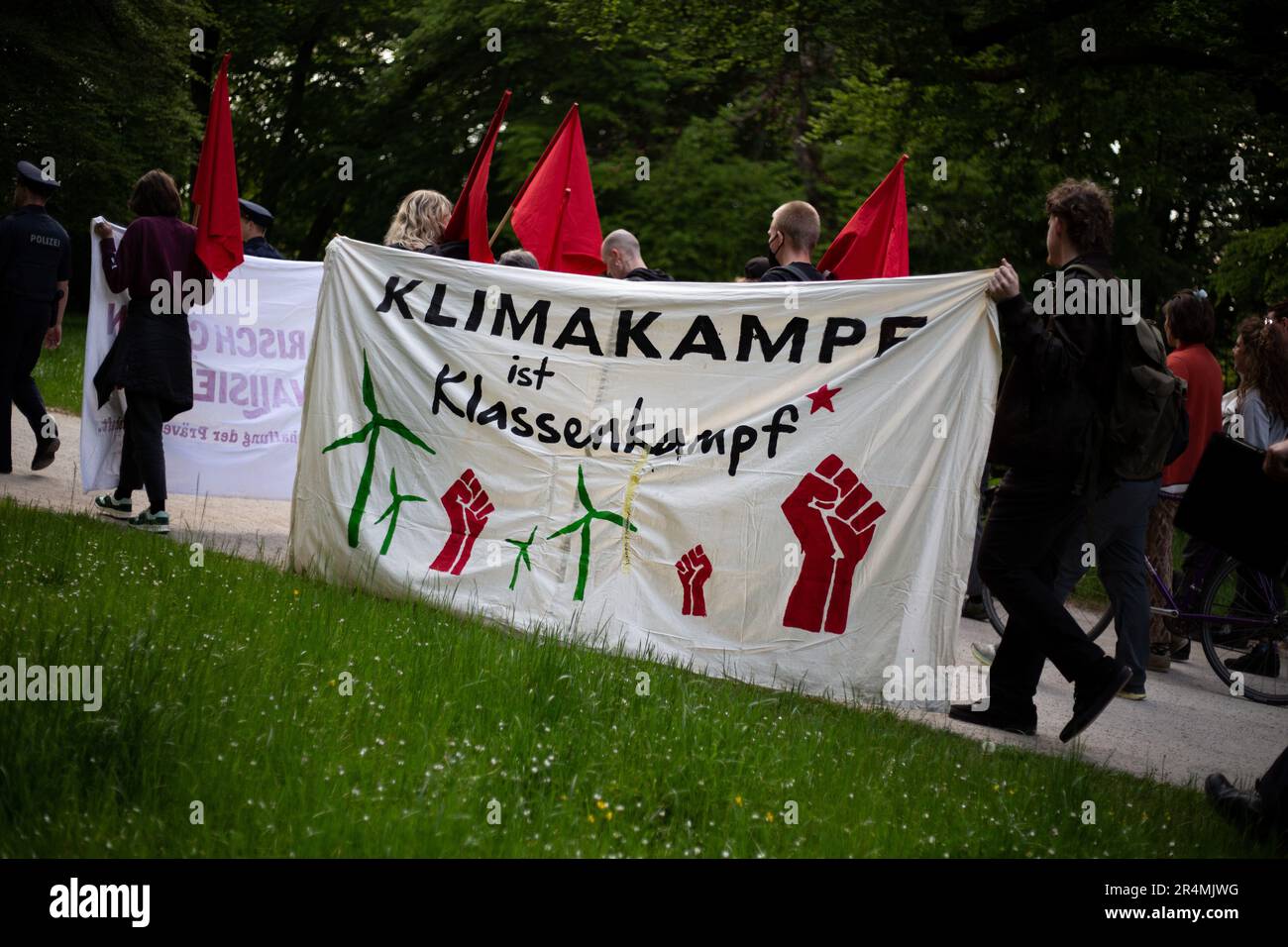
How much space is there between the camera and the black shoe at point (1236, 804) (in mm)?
5062

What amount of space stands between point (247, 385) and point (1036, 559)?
5.64 meters

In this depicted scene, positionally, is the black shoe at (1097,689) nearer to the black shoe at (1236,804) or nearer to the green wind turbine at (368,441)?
the black shoe at (1236,804)

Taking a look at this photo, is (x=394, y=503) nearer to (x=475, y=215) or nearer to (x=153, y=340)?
(x=475, y=215)

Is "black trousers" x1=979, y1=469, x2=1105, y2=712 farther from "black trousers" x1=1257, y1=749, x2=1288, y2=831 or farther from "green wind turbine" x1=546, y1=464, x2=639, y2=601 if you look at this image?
"green wind turbine" x1=546, y1=464, x2=639, y2=601

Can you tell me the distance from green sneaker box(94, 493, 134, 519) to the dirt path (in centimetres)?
10

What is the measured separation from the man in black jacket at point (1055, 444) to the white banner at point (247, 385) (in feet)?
16.8

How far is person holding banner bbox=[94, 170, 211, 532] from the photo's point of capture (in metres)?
8.41

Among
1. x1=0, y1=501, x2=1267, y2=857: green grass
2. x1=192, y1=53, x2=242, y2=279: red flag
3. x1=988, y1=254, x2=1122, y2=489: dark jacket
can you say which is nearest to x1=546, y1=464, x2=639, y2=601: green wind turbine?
x1=0, y1=501, x2=1267, y2=857: green grass

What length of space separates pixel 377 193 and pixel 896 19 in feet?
47.3

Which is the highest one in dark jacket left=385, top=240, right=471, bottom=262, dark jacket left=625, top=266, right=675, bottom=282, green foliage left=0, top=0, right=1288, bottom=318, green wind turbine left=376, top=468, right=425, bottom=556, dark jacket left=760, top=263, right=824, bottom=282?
green foliage left=0, top=0, right=1288, bottom=318

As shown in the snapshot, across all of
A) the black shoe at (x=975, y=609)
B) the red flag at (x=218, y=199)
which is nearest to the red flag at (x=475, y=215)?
the red flag at (x=218, y=199)

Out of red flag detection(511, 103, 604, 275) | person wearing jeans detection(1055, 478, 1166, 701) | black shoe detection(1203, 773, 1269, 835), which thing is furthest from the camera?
red flag detection(511, 103, 604, 275)
